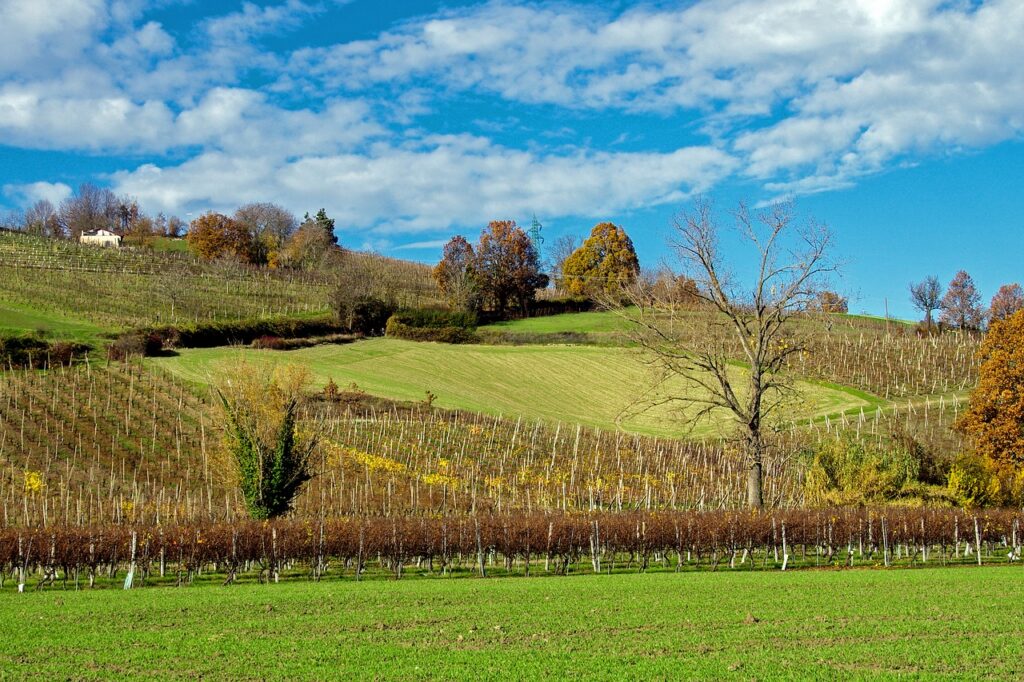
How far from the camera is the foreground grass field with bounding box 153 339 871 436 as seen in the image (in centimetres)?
5534

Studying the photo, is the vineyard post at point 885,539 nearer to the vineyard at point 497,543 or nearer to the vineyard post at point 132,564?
the vineyard at point 497,543

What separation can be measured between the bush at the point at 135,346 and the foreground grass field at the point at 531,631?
36315 millimetres

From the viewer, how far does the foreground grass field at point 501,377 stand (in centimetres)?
5534

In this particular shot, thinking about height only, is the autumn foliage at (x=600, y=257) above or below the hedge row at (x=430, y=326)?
above

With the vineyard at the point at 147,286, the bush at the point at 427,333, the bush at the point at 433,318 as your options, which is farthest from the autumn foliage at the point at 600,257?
the bush at the point at 427,333

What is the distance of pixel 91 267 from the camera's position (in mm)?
88625

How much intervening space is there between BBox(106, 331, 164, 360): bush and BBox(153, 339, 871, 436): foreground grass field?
1.47 metres

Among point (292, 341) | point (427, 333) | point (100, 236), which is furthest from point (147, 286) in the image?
point (100, 236)

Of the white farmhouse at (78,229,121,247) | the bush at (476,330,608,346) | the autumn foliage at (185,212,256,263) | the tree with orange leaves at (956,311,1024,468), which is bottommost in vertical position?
the tree with orange leaves at (956,311,1024,468)

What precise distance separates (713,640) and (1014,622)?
221 inches

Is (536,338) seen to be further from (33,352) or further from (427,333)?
(33,352)

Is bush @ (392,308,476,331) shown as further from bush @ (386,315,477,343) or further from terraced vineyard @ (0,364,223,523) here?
terraced vineyard @ (0,364,223,523)

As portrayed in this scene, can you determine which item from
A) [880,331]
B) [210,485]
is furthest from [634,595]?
[880,331]

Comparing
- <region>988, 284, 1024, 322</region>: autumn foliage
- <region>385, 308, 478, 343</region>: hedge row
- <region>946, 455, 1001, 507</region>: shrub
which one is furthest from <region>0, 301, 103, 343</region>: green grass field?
<region>988, 284, 1024, 322</region>: autumn foliage
